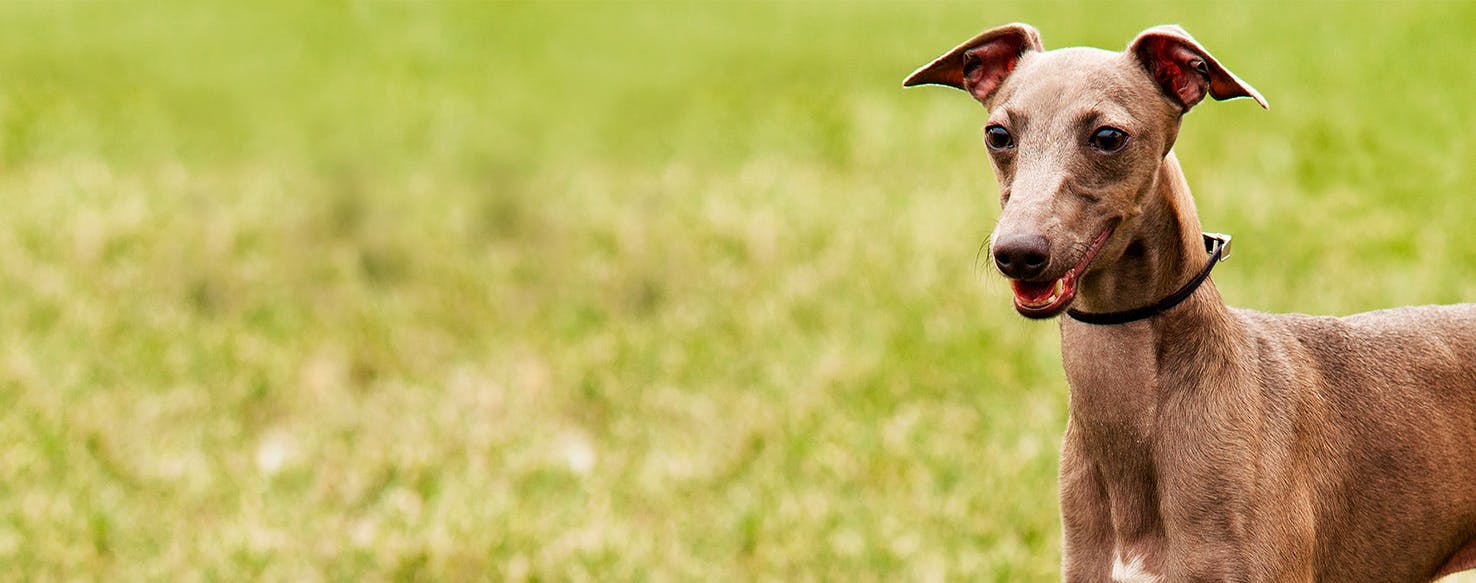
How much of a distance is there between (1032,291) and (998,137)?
46 centimetres

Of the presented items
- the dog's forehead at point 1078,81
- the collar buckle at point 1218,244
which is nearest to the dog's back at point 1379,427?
the collar buckle at point 1218,244

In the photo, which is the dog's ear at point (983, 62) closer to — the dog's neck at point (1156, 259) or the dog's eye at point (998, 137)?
the dog's eye at point (998, 137)

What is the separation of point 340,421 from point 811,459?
8.31 ft

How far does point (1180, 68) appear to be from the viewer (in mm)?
3732

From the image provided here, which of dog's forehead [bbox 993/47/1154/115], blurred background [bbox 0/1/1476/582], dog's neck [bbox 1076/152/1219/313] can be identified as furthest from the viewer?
blurred background [bbox 0/1/1476/582]

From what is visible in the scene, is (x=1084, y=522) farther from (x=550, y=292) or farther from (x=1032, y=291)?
(x=550, y=292)

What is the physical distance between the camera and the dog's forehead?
143 inches

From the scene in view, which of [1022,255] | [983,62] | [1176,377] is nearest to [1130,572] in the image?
[1176,377]

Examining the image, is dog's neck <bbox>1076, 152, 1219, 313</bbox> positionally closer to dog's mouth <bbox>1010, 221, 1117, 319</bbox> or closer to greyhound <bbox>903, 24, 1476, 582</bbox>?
greyhound <bbox>903, 24, 1476, 582</bbox>

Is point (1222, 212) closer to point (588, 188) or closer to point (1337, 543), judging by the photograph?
point (588, 188)

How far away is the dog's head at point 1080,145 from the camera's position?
345 centimetres

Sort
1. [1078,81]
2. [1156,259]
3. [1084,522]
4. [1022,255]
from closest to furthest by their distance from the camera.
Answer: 1. [1022,255]
2. [1078,81]
3. [1156,259]
4. [1084,522]

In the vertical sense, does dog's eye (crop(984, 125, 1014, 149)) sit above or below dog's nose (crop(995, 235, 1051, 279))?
above

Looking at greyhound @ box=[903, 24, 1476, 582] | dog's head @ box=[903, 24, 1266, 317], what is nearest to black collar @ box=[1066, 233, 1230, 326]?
greyhound @ box=[903, 24, 1476, 582]
